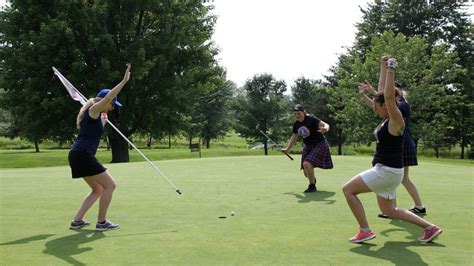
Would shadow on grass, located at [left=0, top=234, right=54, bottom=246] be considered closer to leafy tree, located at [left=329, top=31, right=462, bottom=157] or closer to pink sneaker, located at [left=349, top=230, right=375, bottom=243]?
pink sneaker, located at [left=349, top=230, right=375, bottom=243]

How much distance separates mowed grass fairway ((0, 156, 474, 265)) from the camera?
5.32m

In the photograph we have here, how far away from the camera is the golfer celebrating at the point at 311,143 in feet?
36.1

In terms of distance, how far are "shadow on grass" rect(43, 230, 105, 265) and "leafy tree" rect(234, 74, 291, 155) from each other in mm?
42945

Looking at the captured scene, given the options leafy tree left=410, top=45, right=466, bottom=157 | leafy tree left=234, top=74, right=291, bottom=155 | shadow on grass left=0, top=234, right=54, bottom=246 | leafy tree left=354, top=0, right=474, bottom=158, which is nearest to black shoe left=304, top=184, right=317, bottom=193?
shadow on grass left=0, top=234, right=54, bottom=246

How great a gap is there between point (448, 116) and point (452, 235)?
4608 cm

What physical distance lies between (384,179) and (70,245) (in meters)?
4.06

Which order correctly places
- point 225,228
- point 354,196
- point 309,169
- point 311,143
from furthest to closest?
point 311,143 < point 309,169 < point 225,228 < point 354,196

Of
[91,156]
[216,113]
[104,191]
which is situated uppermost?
[216,113]

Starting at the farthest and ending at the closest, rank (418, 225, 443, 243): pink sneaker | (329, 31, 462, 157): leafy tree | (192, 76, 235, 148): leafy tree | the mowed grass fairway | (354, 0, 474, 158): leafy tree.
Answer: (192, 76, 235, 148): leafy tree → (354, 0, 474, 158): leafy tree → (329, 31, 462, 157): leafy tree → (418, 225, 443, 243): pink sneaker → the mowed grass fairway

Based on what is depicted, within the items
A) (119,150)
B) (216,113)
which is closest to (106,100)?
(119,150)

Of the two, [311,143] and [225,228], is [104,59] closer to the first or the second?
[311,143]

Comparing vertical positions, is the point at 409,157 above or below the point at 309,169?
above

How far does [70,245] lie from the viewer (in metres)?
5.98

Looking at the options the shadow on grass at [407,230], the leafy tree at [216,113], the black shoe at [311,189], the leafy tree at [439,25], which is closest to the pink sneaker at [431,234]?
the shadow on grass at [407,230]
